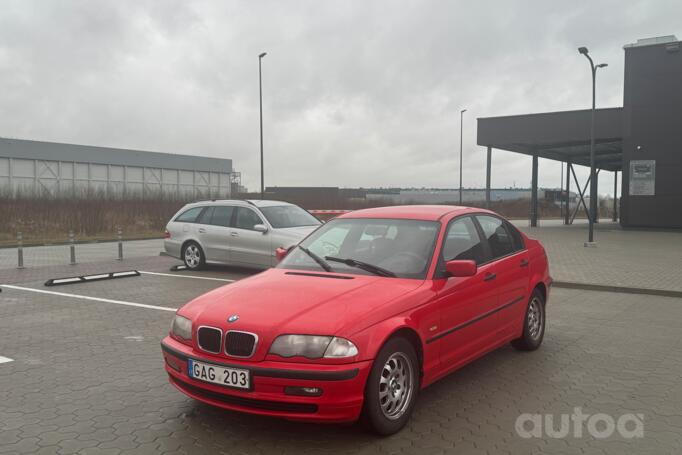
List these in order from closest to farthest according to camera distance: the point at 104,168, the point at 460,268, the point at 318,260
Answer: the point at 460,268 < the point at 318,260 < the point at 104,168

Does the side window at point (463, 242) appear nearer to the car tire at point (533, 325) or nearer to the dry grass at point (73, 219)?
the car tire at point (533, 325)

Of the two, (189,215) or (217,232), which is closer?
(217,232)

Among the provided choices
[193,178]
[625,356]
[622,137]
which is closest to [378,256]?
[625,356]

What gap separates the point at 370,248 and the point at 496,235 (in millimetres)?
1499

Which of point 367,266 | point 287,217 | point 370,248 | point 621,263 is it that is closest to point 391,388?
point 367,266

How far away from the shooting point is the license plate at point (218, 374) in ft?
12.4

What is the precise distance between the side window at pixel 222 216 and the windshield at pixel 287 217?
2.78ft

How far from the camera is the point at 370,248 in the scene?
16.6ft

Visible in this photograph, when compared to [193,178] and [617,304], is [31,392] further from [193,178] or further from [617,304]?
[193,178]

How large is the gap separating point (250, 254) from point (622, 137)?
24907 mm

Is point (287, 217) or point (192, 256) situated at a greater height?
point (287, 217)

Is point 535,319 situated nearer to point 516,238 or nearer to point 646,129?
point 516,238

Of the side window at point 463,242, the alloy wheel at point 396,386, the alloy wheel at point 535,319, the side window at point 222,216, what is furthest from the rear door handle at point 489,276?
the side window at point 222,216

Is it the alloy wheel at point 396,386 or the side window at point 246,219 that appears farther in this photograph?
the side window at point 246,219
